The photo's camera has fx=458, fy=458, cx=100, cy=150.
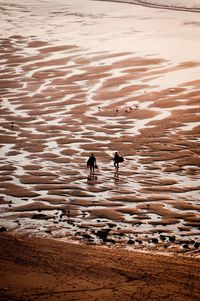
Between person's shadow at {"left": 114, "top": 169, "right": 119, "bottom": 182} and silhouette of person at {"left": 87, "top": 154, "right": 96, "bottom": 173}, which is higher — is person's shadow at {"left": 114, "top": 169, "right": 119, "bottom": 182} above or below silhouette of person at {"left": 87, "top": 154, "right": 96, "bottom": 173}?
below

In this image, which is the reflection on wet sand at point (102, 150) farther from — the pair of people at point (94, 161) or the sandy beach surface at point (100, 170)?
the pair of people at point (94, 161)

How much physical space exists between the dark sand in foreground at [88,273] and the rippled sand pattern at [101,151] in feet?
2.02

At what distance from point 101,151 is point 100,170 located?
1371mm

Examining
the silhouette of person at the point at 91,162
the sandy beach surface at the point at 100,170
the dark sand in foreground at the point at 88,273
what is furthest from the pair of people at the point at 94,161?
the dark sand in foreground at the point at 88,273

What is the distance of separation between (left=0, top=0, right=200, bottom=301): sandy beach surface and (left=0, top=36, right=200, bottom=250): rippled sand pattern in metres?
0.04

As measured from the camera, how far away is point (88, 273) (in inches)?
256

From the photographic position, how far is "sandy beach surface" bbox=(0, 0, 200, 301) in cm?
649

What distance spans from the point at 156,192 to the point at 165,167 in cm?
150

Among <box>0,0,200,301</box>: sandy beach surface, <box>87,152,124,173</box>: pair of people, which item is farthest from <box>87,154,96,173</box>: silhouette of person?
<box>0,0,200,301</box>: sandy beach surface

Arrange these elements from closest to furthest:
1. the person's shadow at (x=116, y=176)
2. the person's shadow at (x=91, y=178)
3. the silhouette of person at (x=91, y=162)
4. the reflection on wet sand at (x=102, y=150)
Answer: the reflection on wet sand at (x=102, y=150) < the person's shadow at (x=91, y=178) < the person's shadow at (x=116, y=176) < the silhouette of person at (x=91, y=162)

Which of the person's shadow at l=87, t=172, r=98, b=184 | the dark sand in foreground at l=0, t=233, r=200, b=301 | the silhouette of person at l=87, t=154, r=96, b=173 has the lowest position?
the person's shadow at l=87, t=172, r=98, b=184

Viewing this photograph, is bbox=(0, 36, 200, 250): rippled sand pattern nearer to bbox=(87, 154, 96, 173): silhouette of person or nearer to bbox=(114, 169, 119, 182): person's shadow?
bbox=(114, 169, 119, 182): person's shadow

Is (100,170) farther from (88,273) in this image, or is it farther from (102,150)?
(88,273)

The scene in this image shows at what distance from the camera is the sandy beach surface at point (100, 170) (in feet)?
21.3
